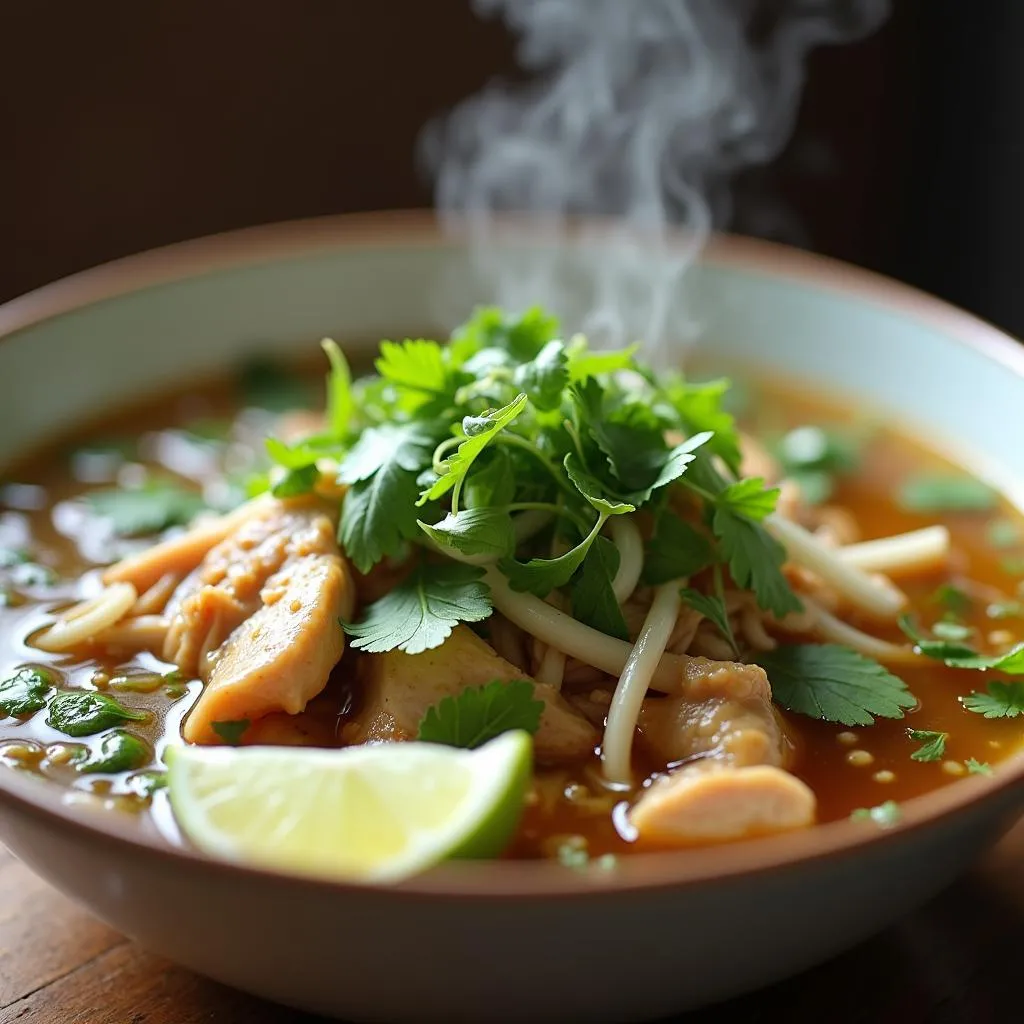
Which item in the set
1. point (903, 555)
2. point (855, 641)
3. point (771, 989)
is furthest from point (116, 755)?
point (903, 555)

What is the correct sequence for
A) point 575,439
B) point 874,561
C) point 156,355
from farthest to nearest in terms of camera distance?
1. point 156,355
2. point 874,561
3. point 575,439

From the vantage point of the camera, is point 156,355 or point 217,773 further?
point 156,355

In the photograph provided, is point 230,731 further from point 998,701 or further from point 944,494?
point 944,494

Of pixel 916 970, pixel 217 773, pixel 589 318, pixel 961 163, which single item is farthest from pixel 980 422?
pixel 961 163

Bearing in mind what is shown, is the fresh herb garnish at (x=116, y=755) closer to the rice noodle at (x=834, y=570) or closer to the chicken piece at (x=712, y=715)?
the chicken piece at (x=712, y=715)

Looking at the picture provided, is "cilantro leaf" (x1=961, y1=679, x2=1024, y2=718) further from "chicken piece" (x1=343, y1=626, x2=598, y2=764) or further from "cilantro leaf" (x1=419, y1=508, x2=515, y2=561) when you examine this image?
"cilantro leaf" (x1=419, y1=508, x2=515, y2=561)

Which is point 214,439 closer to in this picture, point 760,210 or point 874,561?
point 874,561
